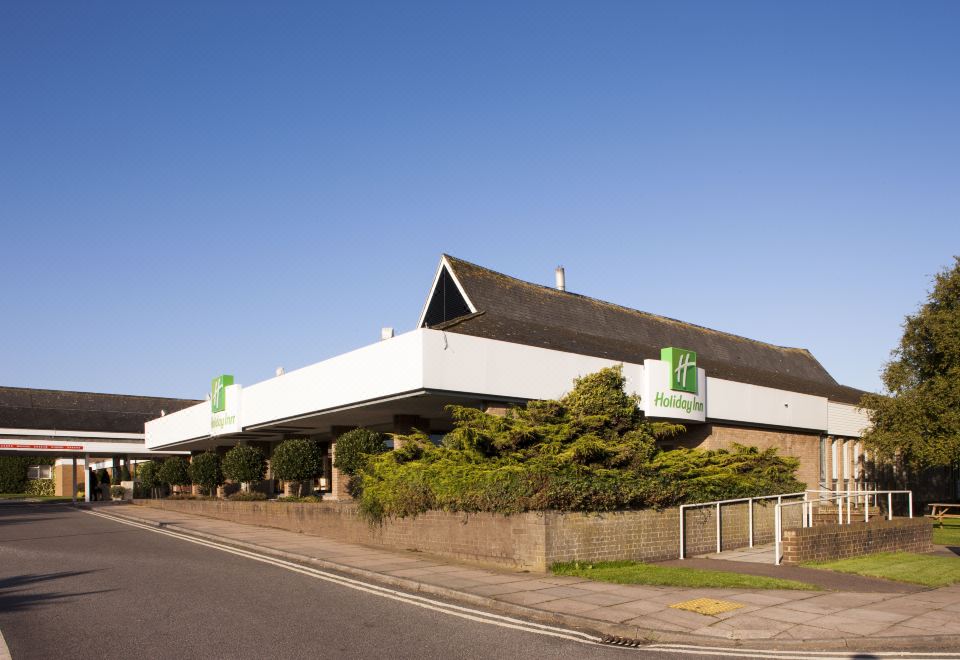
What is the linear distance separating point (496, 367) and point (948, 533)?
15.6 m

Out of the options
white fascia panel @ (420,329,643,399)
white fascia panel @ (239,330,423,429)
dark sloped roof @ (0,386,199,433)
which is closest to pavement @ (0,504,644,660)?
white fascia panel @ (239,330,423,429)

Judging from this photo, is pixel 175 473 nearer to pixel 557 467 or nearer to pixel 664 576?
pixel 557 467

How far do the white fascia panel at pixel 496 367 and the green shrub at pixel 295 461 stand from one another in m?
9.63

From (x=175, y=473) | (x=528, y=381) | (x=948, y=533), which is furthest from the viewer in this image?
(x=175, y=473)

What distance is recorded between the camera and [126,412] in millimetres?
76188

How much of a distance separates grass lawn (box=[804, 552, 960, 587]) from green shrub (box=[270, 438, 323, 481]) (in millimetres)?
18364

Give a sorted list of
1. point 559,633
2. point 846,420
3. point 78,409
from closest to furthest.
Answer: point 559,633
point 846,420
point 78,409

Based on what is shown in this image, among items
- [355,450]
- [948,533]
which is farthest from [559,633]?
[948,533]

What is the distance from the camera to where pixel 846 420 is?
3556 cm

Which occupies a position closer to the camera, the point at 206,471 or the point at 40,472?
the point at 206,471

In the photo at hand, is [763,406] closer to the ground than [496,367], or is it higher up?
closer to the ground

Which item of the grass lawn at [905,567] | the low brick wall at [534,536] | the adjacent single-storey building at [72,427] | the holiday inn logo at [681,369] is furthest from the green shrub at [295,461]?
the adjacent single-storey building at [72,427]

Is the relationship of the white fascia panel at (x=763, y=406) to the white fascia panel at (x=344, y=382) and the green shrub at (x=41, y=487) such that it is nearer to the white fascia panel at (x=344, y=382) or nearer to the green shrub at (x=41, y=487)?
the white fascia panel at (x=344, y=382)

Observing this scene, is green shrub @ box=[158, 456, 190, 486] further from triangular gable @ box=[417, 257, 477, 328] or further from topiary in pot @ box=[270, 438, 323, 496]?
triangular gable @ box=[417, 257, 477, 328]
